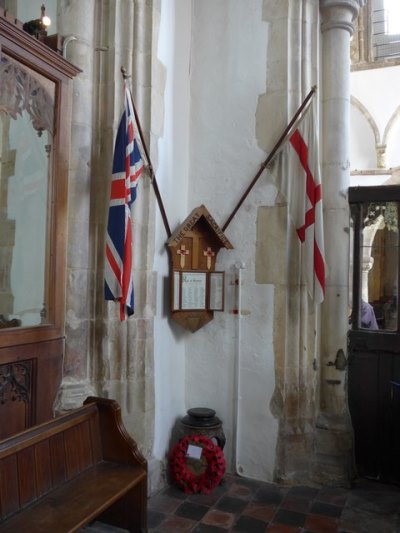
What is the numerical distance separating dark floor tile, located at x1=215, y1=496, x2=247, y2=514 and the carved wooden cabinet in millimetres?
1296

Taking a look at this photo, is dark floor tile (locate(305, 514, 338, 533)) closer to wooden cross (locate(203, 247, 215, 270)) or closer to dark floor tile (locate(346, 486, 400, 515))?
dark floor tile (locate(346, 486, 400, 515))

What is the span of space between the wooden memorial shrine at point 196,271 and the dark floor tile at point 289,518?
1.37 m

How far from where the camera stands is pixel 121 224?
9.50ft

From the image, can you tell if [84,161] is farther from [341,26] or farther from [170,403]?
[341,26]

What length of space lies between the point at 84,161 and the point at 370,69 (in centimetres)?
996

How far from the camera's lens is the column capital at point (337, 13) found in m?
3.84

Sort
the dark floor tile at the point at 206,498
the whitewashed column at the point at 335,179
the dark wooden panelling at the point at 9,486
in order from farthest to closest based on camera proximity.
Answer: the whitewashed column at the point at 335,179
the dark floor tile at the point at 206,498
the dark wooden panelling at the point at 9,486

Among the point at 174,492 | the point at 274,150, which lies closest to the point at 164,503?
the point at 174,492

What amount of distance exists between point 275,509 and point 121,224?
204 centimetres

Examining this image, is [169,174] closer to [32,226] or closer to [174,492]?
[32,226]

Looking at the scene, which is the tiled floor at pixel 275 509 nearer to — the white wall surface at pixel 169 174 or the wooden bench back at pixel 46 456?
the white wall surface at pixel 169 174

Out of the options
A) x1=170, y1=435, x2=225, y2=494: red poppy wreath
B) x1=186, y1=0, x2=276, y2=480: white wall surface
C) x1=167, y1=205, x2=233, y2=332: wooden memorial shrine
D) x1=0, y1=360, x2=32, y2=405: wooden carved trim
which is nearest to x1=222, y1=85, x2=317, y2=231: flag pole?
x1=186, y1=0, x2=276, y2=480: white wall surface

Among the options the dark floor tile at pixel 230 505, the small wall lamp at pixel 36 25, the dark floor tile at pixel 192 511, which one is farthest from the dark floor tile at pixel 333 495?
the small wall lamp at pixel 36 25


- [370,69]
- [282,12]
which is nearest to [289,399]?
[282,12]
